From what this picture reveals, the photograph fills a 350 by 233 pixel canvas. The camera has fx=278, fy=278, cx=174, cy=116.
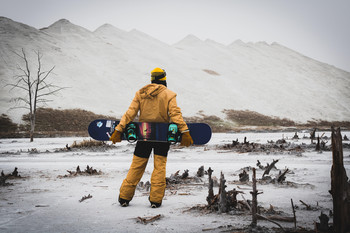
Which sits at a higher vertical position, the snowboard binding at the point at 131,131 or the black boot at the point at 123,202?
A: the snowboard binding at the point at 131,131

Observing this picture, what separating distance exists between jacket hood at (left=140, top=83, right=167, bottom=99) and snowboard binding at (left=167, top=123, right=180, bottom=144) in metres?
0.51

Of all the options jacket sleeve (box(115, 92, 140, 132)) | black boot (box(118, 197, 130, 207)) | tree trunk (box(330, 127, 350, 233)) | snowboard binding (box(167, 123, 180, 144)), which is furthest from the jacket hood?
tree trunk (box(330, 127, 350, 233))

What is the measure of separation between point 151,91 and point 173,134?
70 cm

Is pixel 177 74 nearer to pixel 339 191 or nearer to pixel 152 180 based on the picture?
pixel 152 180

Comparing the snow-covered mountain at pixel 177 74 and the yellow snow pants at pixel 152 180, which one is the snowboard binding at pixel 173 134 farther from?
the snow-covered mountain at pixel 177 74

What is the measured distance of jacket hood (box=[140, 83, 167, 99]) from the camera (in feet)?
13.1

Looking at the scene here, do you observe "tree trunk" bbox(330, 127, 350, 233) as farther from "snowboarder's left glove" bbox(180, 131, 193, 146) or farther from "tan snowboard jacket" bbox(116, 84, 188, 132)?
"tan snowboard jacket" bbox(116, 84, 188, 132)

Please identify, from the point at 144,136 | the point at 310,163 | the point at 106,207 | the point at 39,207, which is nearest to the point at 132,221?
the point at 106,207

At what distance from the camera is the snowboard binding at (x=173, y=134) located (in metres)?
3.85

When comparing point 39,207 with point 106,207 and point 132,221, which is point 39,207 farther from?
point 132,221

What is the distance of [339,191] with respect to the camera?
2.29 m

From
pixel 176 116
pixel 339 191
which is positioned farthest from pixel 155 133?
pixel 339 191

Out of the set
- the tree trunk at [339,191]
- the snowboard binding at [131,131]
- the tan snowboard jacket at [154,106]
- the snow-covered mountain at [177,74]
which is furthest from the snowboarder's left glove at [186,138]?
the snow-covered mountain at [177,74]

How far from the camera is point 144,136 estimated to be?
3969mm
